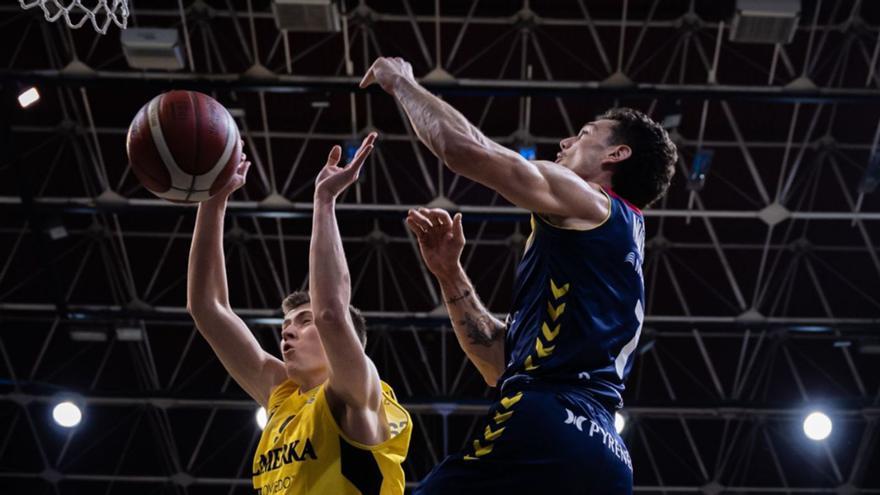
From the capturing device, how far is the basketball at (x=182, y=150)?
5.02 metres

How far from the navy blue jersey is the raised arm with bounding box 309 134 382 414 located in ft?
1.92

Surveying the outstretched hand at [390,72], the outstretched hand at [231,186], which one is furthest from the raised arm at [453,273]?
the outstretched hand at [231,186]

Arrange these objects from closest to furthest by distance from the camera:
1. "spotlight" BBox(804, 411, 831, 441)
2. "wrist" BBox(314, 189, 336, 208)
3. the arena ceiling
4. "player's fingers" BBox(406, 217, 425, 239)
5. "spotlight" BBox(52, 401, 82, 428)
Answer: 1. "wrist" BBox(314, 189, 336, 208)
2. "player's fingers" BBox(406, 217, 425, 239)
3. the arena ceiling
4. "spotlight" BBox(804, 411, 831, 441)
5. "spotlight" BBox(52, 401, 82, 428)

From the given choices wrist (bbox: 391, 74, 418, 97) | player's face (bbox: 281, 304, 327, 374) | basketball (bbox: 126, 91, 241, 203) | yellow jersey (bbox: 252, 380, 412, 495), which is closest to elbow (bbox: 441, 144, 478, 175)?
wrist (bbox: 391, 74, 418, 97)

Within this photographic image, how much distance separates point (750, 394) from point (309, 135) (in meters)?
7.47

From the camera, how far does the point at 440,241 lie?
14.0ft

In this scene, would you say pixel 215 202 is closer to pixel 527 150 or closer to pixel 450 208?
pixel 450 208

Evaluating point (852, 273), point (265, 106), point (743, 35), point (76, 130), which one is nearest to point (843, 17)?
point (743, 35)

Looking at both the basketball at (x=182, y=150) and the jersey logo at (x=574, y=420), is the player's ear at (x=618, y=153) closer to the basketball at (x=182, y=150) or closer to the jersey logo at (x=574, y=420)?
the jersey logo at (x=574, y=420)

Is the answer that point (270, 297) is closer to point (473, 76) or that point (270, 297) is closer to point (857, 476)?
point (473, 76)

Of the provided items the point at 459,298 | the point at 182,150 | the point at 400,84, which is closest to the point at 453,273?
the point at 459,298

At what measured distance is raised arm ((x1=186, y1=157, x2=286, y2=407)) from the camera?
15.4 ft

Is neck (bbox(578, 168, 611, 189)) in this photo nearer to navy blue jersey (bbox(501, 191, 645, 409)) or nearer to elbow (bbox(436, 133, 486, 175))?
navy blue jersey (bbox(501, 191, 645, 409))

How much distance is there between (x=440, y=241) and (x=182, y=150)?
1568mm
